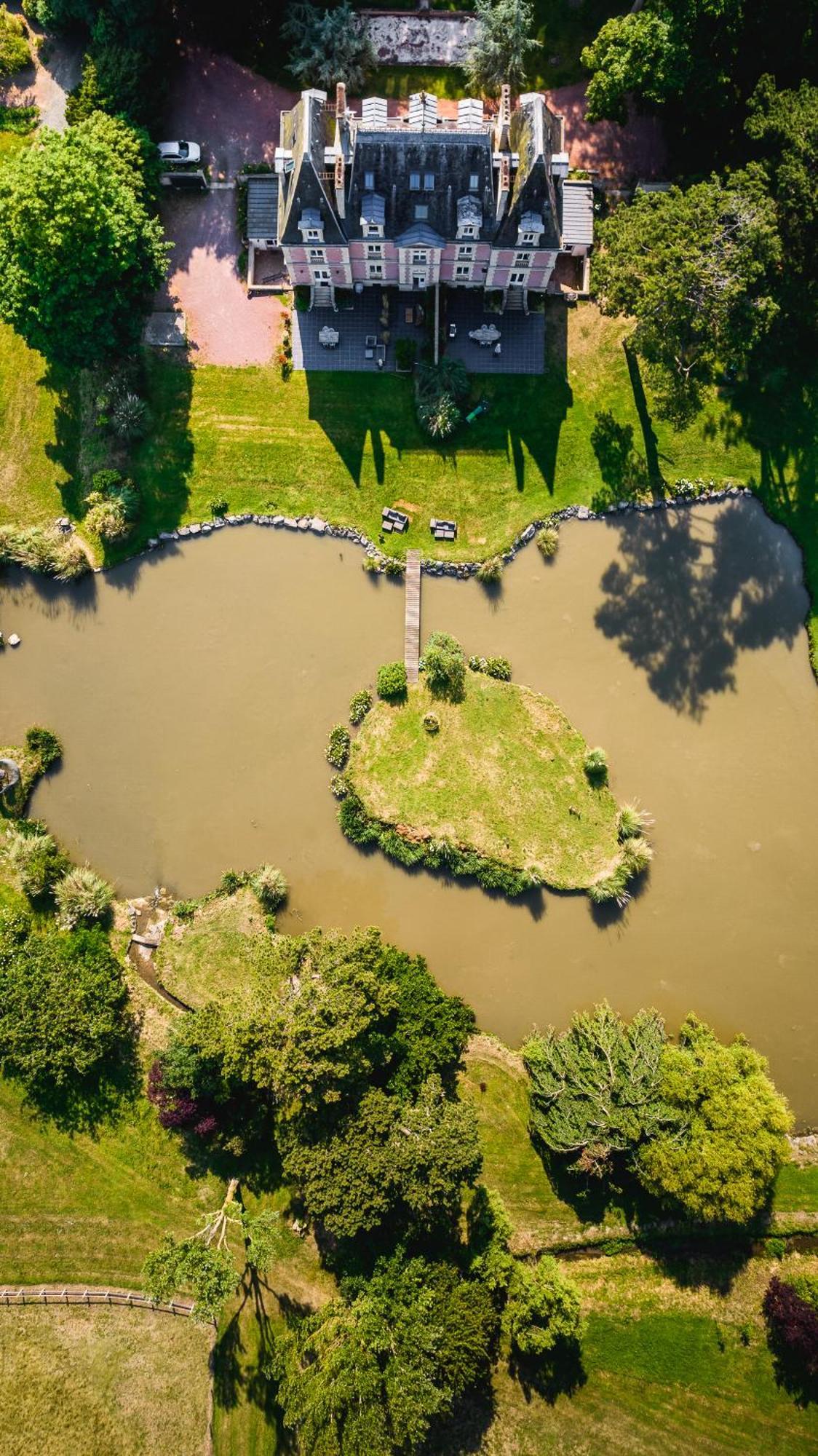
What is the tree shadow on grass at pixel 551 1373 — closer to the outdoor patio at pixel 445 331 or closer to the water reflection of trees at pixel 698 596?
the water reflection of trees at pixel 698 596

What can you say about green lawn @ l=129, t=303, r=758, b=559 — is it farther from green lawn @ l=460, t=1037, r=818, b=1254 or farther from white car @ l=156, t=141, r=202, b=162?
green lawn @ l=460, t=1037, r=818, b=1254

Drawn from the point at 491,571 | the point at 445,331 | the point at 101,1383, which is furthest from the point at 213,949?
the point at 445,331

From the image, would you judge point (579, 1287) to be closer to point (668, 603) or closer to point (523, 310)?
point (668, 603)

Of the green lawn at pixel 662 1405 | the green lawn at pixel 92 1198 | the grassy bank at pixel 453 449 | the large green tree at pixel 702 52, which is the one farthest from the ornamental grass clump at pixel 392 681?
the green lawn at pixel 662 1405

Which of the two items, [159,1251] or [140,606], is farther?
[140,606]

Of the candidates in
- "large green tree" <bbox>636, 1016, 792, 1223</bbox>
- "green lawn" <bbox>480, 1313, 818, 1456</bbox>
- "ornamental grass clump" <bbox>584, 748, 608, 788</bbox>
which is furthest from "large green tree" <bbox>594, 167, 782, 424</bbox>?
"green lawn" <bbox>480, 1313, 818, 1456</bbox>

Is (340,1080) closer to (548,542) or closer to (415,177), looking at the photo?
(548,542)

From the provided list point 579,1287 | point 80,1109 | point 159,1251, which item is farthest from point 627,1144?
point 80,1109
